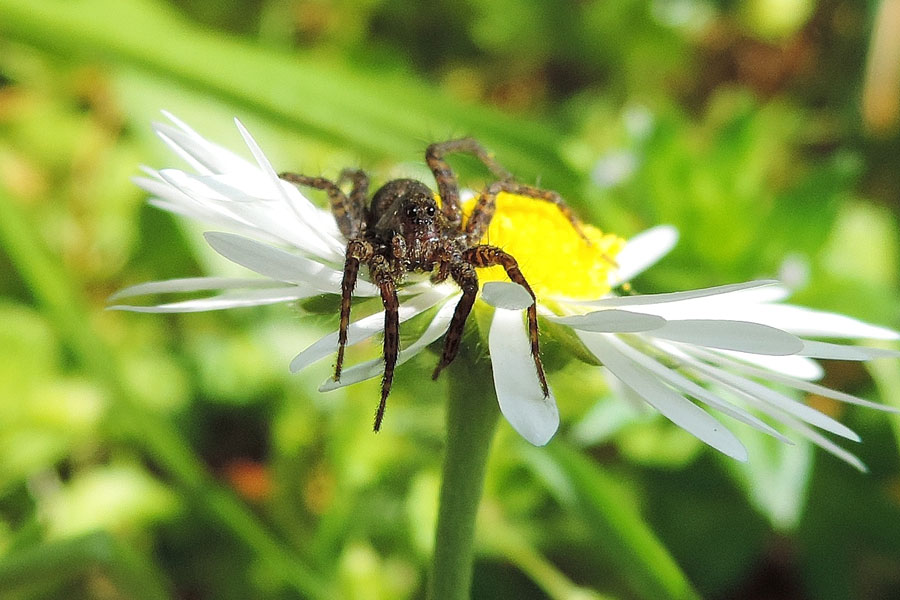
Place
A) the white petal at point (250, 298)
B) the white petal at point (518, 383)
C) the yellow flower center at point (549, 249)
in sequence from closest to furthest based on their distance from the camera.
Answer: the white petal at point (518, 383), the white petal at point (250, 298), the yellow flower center at point (549, 249)

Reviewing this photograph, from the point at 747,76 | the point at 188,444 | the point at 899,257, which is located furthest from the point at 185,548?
the point at 747,76

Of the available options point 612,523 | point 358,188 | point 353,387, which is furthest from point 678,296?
point 353,387

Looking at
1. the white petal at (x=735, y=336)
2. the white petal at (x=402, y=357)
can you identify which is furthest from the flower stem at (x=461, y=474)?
the white petal at (x=735, y=336)

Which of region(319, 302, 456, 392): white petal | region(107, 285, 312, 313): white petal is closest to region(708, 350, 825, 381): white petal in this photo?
region(319, 302, 456, 392): white petal

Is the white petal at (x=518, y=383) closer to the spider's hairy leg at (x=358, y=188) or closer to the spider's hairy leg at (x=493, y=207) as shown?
the spider's hairy leg at (x=493, y=207)

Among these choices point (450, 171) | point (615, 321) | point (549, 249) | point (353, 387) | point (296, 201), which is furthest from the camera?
point (353, 387)

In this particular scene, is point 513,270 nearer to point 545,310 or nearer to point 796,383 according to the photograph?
point 545,310

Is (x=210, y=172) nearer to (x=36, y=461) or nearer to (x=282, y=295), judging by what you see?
(x=282, y=295)
